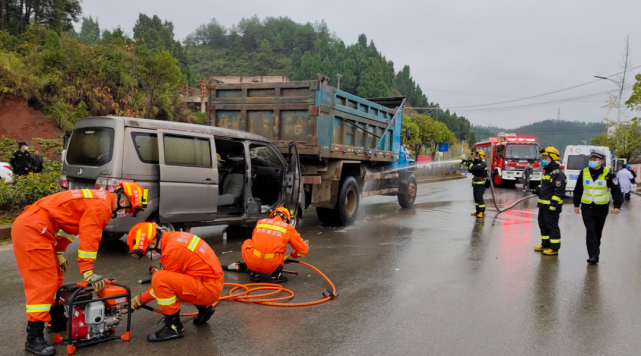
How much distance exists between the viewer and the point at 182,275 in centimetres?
372

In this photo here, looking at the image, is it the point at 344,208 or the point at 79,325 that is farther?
the point at 344,208

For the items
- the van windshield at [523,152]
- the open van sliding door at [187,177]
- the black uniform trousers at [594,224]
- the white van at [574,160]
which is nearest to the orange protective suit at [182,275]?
the open van sliding door at [187,177]

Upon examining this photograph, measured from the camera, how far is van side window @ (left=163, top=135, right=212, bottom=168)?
6.36 m

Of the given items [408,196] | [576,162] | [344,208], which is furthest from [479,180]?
[576,162]

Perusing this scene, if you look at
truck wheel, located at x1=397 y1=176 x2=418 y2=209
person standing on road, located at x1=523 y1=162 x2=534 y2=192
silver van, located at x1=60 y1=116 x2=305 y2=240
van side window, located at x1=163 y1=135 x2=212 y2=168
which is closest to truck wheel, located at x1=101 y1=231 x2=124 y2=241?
silver van, located at x1=60 y1=116 x2=305 y2=240

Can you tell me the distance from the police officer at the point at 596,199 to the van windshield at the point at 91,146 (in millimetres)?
6503

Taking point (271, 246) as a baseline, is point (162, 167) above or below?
above

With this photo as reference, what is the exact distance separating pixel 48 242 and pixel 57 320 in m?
0.69

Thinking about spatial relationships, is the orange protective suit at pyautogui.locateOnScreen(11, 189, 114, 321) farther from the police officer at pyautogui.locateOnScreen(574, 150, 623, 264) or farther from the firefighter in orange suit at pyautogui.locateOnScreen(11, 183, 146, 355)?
the police officer at pyautogui.locateOnScreen(574, 150, 623, 264)

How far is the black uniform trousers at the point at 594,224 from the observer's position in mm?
6719

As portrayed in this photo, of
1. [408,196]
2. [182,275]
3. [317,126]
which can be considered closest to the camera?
[182,275]

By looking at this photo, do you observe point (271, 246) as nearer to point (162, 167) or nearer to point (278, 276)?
point (278, 276)

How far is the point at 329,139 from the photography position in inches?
351

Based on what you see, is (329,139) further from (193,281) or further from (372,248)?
(193,281)
